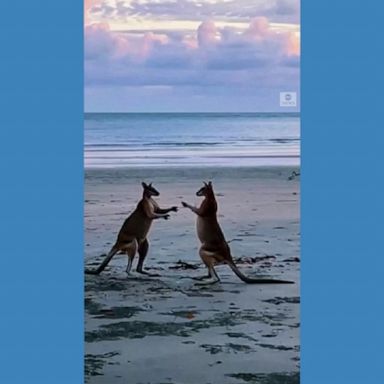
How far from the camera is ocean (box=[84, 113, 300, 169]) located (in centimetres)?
416

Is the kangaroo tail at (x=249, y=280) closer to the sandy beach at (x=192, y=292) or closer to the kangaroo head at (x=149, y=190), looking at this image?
the sandy beach at (x=192, y=292)

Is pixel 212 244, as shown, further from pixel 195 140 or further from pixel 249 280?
pixel 195 140

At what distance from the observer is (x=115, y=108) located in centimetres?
417

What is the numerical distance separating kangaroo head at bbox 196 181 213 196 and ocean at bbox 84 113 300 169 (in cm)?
11

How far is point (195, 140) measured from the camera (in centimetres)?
423

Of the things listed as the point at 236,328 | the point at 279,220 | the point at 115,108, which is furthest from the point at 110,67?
the point at 236,328

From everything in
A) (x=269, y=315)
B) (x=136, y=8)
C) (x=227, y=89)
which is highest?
(x=136, y=8)

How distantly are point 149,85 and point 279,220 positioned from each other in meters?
0.98

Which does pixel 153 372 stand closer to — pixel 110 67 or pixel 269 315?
A: pixel 269 315

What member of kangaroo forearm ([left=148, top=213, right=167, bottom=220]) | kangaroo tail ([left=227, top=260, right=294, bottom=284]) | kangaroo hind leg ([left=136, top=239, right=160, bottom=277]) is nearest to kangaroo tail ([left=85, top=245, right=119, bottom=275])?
kangaroo hind leg ([left=136, top=239, right=160, bottom=277])

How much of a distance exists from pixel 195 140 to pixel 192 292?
2.62 ft

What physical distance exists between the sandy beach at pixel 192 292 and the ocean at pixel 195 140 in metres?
0.06

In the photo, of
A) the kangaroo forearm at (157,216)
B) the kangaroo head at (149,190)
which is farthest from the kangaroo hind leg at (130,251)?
the kangaroo head at (149,190)

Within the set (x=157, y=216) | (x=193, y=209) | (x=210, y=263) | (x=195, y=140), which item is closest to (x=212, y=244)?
(x=210, y=263)
